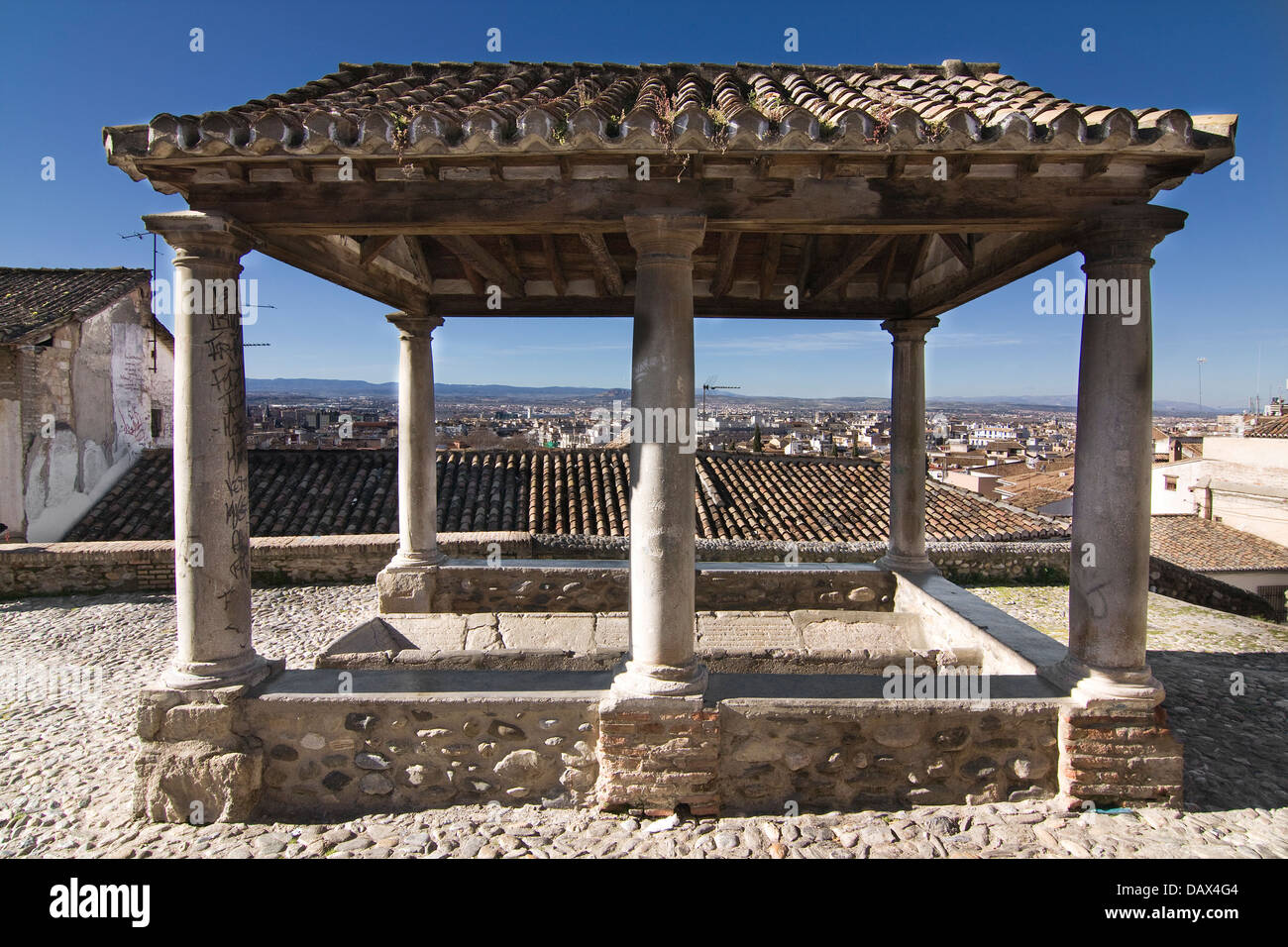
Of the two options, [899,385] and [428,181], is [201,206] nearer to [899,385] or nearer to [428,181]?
[428,181]

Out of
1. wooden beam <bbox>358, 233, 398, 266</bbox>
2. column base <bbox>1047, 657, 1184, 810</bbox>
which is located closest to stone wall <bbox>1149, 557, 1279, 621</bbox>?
column base <bbox>1047, 657, 1184, 810</bbox>

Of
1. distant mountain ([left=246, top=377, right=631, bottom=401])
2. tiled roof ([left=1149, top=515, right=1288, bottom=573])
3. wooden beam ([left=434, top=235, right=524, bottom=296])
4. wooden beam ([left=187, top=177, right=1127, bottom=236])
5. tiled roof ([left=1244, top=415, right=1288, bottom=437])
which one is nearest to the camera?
wooden beam ([left=187, top=177, right=1127, bottom=236])

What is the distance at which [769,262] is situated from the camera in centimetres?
621

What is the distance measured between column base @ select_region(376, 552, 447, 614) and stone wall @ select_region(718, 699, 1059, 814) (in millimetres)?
4285

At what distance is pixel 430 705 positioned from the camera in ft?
13.6

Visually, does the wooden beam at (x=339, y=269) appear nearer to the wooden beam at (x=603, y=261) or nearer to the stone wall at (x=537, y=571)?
the wooden beam at (x=603, y=261)

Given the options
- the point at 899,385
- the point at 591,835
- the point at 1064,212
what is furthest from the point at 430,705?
the point at 899,385

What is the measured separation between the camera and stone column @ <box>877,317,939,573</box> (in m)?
7.32

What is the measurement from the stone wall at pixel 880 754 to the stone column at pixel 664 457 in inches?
20.0

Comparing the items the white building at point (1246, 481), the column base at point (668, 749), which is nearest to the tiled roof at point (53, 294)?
the column base at point (668, 749)

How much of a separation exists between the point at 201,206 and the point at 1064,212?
5171mm

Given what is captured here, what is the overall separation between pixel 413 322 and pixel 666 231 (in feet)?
13.0

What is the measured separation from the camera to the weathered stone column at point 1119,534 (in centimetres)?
406

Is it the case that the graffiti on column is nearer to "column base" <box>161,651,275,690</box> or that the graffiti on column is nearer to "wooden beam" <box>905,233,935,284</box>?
"column base" <box>161,651,275,690</box>
